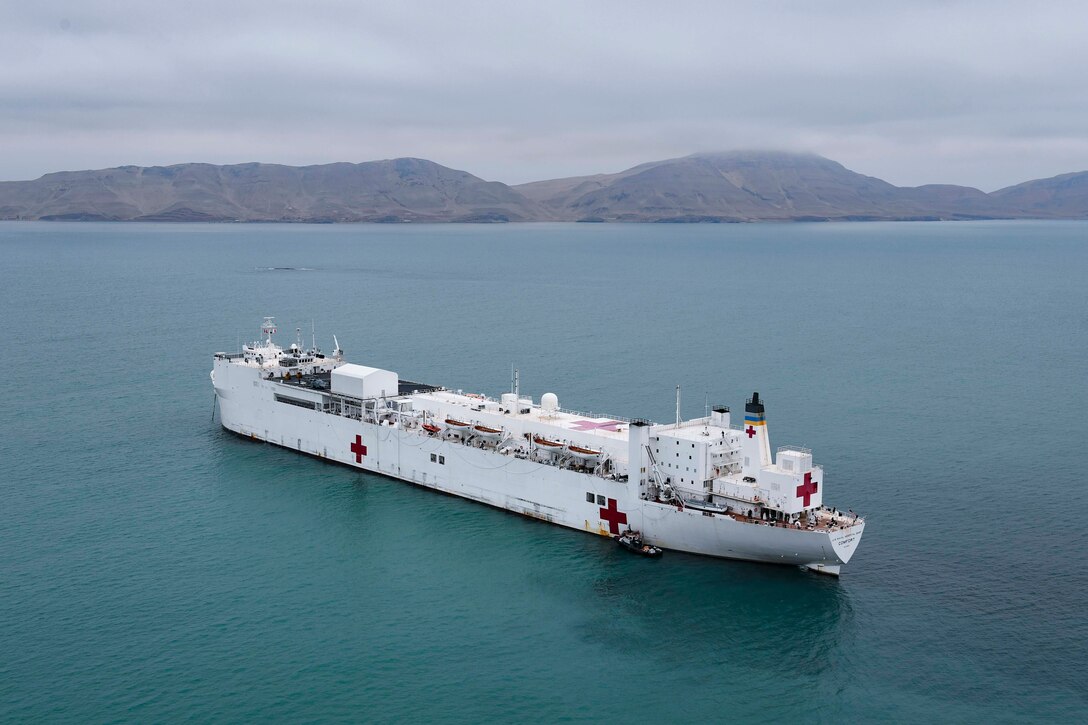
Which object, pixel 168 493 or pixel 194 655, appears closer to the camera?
pixel 194 655

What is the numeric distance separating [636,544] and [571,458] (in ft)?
17.1

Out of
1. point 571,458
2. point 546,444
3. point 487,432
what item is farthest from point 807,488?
point 487,432

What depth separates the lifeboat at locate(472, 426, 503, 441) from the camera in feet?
132

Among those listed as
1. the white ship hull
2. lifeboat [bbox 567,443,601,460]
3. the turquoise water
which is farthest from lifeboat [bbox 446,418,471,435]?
lifeboat [bbox 567,443,601,460]

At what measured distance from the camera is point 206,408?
179 feet

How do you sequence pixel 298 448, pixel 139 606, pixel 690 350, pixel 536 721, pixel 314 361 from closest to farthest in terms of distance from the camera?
pixel 536 721
pixel 139 606
pixel 298 448
pixel 314 361
pixel 690 350

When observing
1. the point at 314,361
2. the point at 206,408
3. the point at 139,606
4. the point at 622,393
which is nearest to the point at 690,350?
the point at 622,393

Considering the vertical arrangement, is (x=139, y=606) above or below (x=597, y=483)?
below

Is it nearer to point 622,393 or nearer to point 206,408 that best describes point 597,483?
point 622,393

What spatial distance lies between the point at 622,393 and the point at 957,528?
75.4 ft

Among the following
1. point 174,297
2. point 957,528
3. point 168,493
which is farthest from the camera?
point 174,297

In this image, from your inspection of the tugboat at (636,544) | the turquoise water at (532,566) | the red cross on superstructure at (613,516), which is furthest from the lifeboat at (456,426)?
the tugboat at (636,544)

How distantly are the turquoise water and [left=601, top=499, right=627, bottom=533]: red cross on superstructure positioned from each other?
889 mm

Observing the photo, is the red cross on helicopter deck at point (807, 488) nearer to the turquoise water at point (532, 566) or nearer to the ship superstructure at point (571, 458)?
the ship superstructure at point (571, 458)
